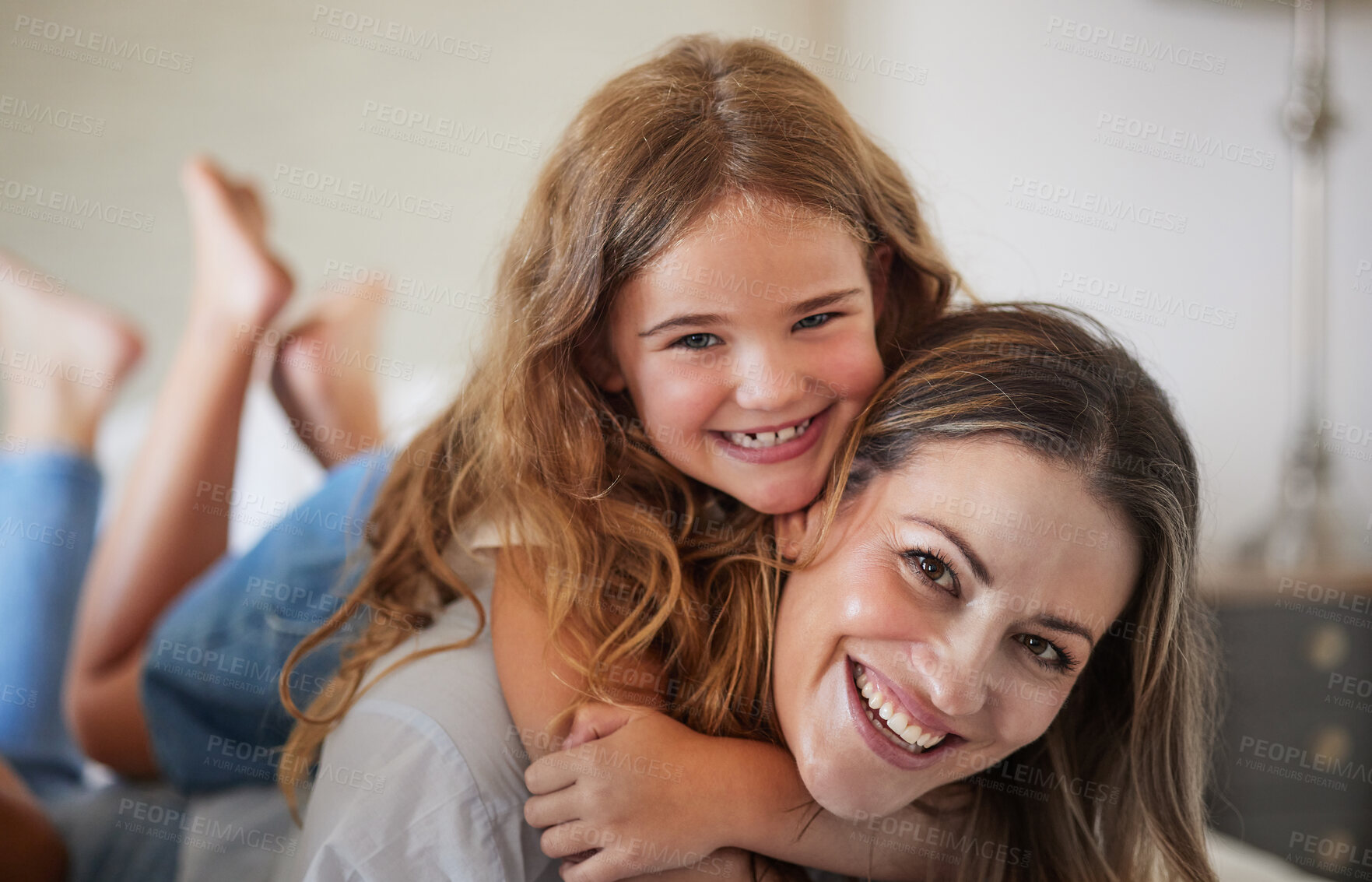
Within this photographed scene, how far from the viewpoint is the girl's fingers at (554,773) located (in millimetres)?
1013

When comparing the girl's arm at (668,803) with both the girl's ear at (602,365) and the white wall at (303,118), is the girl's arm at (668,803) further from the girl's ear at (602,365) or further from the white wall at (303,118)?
the white wall at (303,118)

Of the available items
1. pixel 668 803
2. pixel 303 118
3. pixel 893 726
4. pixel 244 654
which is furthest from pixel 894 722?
pixel 303 118

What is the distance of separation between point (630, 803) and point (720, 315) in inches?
20.8

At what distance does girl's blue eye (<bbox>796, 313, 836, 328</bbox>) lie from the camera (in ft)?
3.65

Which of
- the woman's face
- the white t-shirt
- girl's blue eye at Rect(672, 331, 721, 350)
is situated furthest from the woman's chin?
girl's blue eye at Rect(672, 331, 721, 350)

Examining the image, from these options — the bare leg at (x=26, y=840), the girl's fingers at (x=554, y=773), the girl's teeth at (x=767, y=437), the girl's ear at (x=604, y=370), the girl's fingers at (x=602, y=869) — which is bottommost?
the bare leg at (x=26, y=840)

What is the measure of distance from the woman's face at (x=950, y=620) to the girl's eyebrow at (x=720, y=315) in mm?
203

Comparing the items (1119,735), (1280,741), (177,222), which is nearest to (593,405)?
(1119,735)

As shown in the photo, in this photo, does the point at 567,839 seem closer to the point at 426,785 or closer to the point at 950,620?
the point at 426,785

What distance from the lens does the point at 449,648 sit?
1.19 meters

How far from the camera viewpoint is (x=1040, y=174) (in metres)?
1.95

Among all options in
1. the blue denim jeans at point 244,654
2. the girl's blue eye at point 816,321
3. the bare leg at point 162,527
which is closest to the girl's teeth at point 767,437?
the girl's blue eye at point 816,321

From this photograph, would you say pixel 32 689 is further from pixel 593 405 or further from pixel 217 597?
pixel 593 405

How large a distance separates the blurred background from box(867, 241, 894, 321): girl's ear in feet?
1.69
